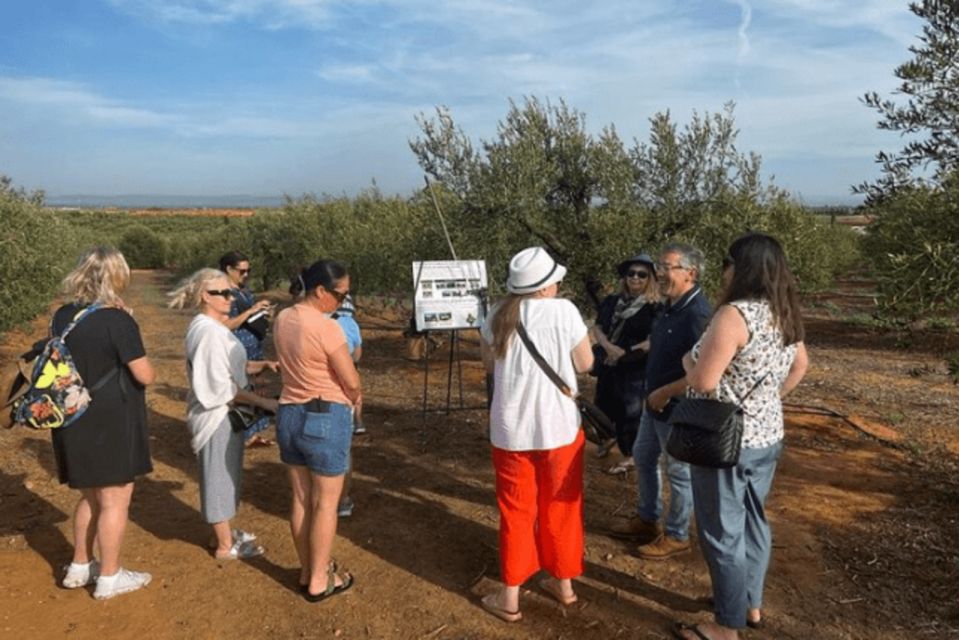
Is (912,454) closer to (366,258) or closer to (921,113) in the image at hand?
(921,113)

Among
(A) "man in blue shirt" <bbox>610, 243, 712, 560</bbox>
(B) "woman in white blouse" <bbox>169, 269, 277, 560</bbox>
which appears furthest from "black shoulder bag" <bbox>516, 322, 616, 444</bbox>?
(B) "woman in white blouse" <bbox>169, 269, 277, 560</bbox>

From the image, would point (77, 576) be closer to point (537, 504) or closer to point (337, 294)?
point (337, 294)

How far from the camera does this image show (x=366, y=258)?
56.6 ft

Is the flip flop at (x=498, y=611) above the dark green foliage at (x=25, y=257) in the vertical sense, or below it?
below

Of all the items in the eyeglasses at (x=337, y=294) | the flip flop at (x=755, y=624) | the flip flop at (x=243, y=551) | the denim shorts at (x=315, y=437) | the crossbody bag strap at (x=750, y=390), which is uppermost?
the eyeglasses at (x=337, y=294)

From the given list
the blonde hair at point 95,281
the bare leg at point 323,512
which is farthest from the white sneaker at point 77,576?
the blonde hair at point 95,281

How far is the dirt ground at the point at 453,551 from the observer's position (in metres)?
3.88

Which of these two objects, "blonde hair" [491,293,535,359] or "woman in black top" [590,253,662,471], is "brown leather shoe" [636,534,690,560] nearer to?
"woman in black top" [590,253,662,471]

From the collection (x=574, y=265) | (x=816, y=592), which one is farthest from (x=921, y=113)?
(x=574, y=265)

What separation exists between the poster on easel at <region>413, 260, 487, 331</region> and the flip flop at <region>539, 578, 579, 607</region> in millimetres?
3551

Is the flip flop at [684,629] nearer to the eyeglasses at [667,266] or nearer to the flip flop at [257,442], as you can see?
the eyeglasses at [667,266]

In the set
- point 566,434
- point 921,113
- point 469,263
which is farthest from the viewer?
point 469,263

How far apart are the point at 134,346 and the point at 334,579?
1.88m

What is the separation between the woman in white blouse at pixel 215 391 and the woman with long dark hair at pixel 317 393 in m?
0.55
